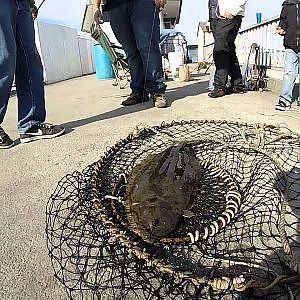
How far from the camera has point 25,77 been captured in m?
2.96

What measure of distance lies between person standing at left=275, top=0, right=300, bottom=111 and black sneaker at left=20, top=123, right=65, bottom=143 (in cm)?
228

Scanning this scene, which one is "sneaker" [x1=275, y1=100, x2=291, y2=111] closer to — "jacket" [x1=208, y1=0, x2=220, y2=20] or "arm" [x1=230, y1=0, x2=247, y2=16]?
"arm" [x1=230, y1=0, x2=247, y2=16]

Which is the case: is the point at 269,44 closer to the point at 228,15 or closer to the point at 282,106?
the point at 228,15

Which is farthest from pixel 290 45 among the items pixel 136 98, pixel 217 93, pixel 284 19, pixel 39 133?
pixel 39 133

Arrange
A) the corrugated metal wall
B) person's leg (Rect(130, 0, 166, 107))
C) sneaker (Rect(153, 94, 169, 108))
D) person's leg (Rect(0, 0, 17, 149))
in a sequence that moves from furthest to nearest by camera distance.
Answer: the corrugated metal wall < sneaker (Rect(153, 94, 169, 108)) < person's leg (Rect(130, 0, 166, 107)) < person's leg (Rect(0, 0, 17, 149))

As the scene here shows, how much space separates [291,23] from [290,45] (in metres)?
0.23

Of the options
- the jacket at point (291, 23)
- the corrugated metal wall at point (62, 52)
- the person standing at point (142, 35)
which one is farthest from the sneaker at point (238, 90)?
the corrugated metal wall at point (62, 52)

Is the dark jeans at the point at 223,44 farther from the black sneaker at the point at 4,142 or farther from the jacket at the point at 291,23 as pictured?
the black sneaker at the point at 4,142

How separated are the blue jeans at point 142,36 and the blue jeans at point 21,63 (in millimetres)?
1107

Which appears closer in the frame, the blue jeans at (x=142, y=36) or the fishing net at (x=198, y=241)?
the fishing net at (x=198, y=241)

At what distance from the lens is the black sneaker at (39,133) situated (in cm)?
295

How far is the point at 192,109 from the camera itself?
360 centimetres

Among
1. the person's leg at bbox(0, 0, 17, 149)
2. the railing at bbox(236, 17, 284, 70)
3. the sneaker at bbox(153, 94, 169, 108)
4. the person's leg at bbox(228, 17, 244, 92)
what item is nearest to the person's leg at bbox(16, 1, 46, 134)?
the person's leg at bbox(0, 0, 17, 149)

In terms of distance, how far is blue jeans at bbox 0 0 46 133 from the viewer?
103 inches
